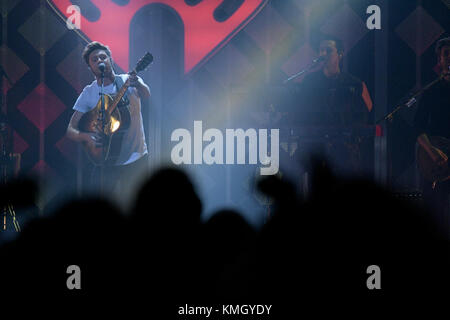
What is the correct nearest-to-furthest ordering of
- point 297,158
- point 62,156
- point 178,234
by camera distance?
point 178,234 → point 297,158 → point 62,156

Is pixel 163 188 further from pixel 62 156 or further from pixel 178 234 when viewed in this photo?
pixel 62 156

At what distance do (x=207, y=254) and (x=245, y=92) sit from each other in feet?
3.77

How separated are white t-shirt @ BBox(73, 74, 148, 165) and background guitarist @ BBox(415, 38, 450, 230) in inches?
74.9

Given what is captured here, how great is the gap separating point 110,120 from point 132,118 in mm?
153

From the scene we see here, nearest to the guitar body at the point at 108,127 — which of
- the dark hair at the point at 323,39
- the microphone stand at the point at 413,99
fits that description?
the dark hair at the point at 323,39

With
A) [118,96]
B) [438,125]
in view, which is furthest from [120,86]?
[438,125]

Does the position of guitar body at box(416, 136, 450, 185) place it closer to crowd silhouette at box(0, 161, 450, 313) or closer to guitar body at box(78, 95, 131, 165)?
crowd silhouette at box(0, 161, 450, 313)

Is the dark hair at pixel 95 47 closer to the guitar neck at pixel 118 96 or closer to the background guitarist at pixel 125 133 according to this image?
the background guitarist at pixel 125 133

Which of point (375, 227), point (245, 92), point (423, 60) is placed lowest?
point (375, 227)

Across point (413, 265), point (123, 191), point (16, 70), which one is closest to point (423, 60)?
point (413, 265)

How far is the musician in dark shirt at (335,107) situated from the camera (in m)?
2.94

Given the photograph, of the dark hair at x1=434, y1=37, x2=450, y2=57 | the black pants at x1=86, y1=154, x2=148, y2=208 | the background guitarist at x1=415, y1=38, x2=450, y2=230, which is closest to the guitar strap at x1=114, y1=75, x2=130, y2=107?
the black pants at x1=86, y1=154, x2=148, y2=208

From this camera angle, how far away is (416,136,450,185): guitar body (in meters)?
3.11

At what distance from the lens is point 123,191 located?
3125 mm
